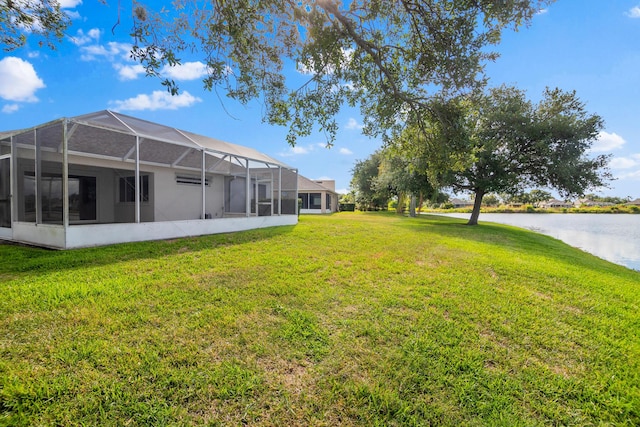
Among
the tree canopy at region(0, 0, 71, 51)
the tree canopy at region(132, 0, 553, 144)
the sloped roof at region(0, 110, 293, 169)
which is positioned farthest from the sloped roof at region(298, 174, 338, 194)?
the tree canopy at region(0, 0, 71, 51)

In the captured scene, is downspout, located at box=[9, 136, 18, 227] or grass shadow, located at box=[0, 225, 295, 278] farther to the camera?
downspout, located at box=[9, 136, 18, 227]

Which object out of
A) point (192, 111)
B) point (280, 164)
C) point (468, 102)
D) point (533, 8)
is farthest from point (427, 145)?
point (192, 111)

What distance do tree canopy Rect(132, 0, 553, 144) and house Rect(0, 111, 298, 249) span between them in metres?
3.22

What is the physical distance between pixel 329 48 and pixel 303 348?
17.5 ft

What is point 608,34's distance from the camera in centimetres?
682

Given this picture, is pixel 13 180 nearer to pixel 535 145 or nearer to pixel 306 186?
pixel 535 145

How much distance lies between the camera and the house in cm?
648

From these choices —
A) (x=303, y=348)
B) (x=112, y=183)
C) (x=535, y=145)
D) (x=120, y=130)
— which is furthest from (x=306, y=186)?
(x=303, y=348)

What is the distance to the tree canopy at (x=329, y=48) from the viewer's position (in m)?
4.30

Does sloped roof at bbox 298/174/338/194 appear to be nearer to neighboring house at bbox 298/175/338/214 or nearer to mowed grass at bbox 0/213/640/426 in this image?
neighboring house at bbox 298/175/338/214

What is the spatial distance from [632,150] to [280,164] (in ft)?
61.0

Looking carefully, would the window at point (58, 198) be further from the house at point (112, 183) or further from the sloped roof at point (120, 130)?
the sloped roof at point (120, 130)

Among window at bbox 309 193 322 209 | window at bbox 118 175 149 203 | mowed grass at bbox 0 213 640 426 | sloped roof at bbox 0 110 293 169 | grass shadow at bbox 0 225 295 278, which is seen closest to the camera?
mowed grass at bbox 0 213 640 426

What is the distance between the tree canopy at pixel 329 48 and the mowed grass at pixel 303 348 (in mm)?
3270
